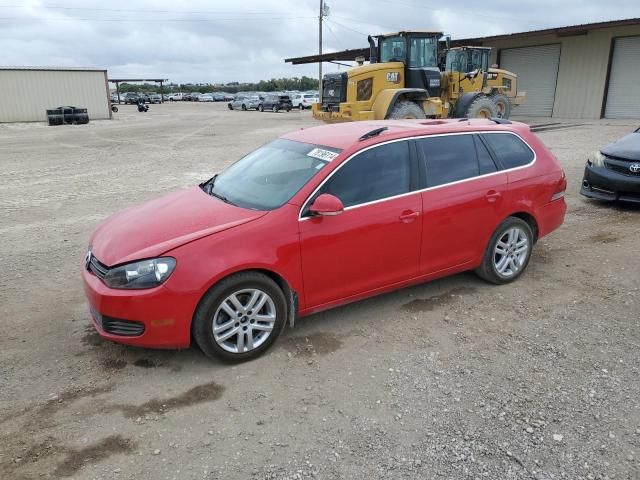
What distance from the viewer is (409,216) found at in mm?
4234

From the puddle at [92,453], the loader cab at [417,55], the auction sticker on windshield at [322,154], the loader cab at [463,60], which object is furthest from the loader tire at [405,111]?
the puddle at [92,453]

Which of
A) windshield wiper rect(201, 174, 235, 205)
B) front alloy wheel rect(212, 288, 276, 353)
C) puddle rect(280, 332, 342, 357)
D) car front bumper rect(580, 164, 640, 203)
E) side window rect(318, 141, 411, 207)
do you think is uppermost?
side window rect(318, 141, 411, 207)

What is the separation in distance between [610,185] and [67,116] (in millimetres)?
31449

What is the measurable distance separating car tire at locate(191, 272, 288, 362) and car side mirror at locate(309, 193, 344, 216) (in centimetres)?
61

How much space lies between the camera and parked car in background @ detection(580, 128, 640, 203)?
739cm

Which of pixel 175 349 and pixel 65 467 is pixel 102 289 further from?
pixel 65 467

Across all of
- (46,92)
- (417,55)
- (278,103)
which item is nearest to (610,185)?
(417,55)

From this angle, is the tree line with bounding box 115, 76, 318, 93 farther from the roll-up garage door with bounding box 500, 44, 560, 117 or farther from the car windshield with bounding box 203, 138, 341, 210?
the car windshield with bounding box 203, 138, 341, 210

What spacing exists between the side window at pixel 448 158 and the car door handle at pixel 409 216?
1.04 ft

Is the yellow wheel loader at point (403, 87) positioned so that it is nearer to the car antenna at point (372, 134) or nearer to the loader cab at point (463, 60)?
the loader cab at point (463, 60)

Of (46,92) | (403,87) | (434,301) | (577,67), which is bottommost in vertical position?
(434,301)

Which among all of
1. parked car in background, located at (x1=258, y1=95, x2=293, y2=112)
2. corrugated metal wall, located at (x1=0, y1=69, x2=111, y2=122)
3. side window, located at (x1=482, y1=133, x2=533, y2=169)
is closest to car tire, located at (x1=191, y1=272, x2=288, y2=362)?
side window, located at (x1=482, y1=133, x2=533, y2=169)

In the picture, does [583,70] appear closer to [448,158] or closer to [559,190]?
[559,190]

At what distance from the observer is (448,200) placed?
4449mm
